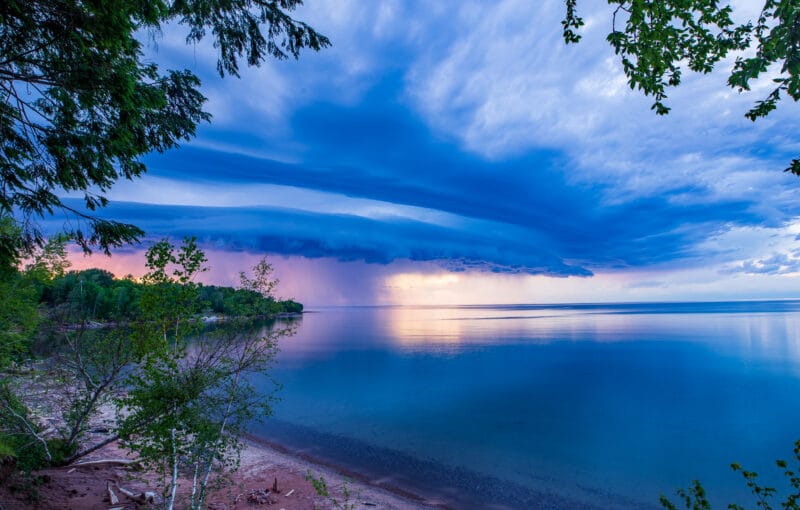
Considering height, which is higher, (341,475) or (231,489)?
(231,489)

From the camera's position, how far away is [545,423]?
75.9 feet

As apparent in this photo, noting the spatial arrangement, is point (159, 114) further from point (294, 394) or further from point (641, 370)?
point (641, 370)

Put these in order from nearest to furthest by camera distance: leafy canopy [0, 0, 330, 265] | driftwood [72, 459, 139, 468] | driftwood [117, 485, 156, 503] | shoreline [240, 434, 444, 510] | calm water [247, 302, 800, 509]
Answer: leafy canopy [0, 0, 330, 265]
driftwood [117, 485, 156, 503]
driftwood [72, 459, 139, 468]
shoreline [240, 434, 444, 510]
calm water [247, 302, 800, 509]

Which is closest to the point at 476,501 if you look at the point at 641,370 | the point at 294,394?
the point at 294,394

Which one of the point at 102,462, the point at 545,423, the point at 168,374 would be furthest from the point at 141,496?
the point at 545,423

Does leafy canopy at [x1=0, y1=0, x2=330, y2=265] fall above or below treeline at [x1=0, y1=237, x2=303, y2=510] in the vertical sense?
above

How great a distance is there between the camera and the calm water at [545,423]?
14.8m

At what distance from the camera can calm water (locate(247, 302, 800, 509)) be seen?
1481 cm

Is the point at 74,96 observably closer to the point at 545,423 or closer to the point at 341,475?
the point at 341,475

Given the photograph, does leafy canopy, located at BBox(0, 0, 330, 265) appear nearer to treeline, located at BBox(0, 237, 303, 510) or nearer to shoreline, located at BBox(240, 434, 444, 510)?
treeline, located at BBox(0, 237, 303, 510)

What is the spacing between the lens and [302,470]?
46.0 feet

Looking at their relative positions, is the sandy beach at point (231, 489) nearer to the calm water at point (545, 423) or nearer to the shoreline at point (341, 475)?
the shoreline at point (341, 475)

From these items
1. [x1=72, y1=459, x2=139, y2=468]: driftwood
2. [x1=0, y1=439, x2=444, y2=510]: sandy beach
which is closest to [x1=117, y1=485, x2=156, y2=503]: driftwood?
[x1=0, y1=439, x2=444, y2=510]: sandy beach

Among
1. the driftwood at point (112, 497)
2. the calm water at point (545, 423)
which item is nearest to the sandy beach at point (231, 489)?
the driftwood at point (112, 497)
